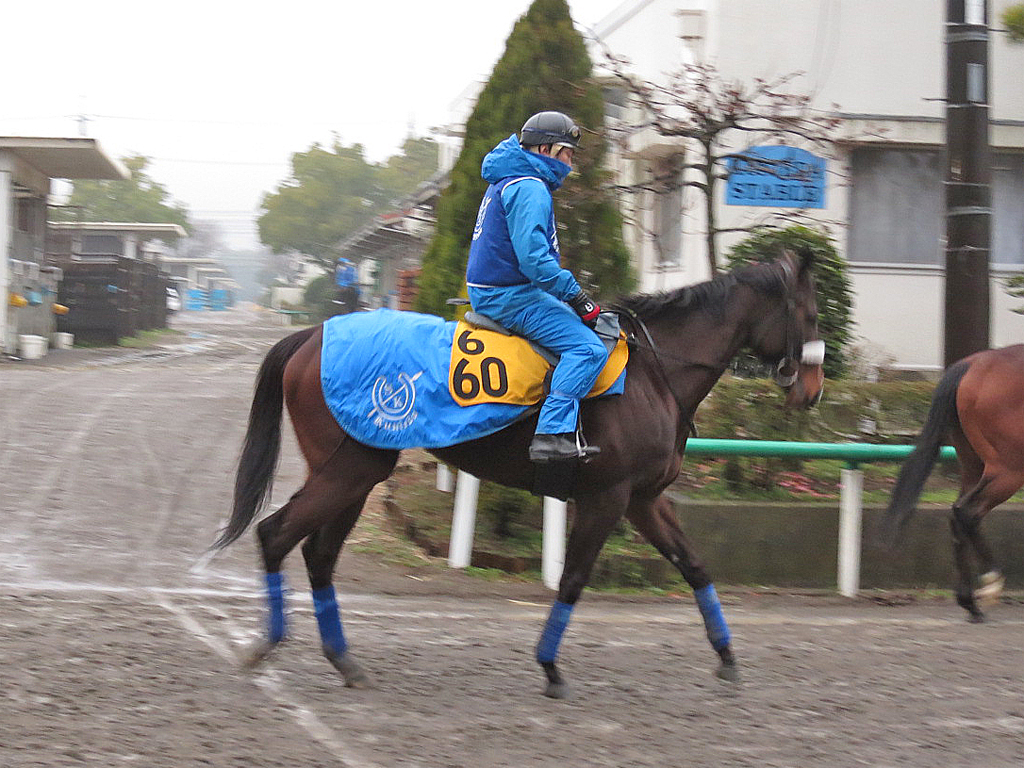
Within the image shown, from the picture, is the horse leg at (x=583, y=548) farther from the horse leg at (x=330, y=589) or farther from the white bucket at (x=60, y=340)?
the white bucket at (x=60, y=340)

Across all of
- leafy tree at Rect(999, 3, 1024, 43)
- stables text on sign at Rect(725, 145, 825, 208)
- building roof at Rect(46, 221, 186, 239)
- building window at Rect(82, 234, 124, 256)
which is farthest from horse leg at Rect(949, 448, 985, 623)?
building window at Rect(82, 234, 124, 256)

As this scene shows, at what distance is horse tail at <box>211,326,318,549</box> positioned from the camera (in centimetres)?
571

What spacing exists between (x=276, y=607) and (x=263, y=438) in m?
0.82

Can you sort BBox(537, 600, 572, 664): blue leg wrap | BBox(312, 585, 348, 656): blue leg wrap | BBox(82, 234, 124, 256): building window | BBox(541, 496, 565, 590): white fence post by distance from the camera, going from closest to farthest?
BBox(537, 600, 572, 664): blue leg wrap → BBox(312, 585, 348, 656): blue leg wrap → BBox(541, 496, 565, 590): white fence post → BBox(82, 234, 124, 256): building window

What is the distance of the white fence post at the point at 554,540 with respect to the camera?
750 cm

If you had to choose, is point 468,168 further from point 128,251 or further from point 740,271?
point 128,251

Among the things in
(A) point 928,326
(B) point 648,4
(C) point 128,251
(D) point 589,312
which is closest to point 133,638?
(D) point 589,312

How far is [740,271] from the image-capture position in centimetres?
601

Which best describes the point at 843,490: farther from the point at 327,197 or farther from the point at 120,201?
the point at 120,201

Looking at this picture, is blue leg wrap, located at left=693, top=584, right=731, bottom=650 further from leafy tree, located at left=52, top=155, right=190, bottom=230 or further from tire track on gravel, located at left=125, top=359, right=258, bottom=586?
leafy tree, located at left=52, top=155, right=190, bottom=230

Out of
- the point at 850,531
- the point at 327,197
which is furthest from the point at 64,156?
the point at 327,197

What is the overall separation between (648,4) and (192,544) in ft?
33.8

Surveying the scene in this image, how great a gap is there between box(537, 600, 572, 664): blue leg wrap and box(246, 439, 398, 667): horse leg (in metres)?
1.00

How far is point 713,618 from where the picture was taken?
5715 mm
